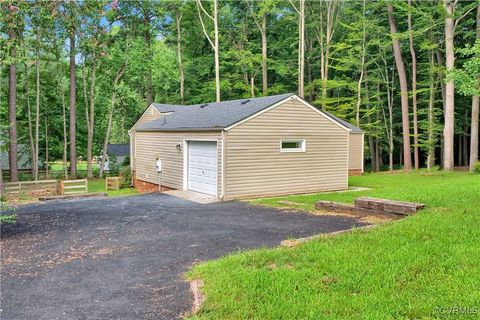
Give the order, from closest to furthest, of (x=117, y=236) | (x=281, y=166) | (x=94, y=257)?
1. (x=94, y=257)
2. (x=117, y=236)
3. (x=281, y=166)

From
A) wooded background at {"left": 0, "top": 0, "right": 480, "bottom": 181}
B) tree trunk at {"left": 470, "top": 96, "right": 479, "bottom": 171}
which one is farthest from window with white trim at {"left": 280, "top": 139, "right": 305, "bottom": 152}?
tree trunk at {"left": 470, "top": 96, "right": 479, "bottom": 171}

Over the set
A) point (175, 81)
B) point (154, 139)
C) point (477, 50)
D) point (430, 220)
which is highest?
point (175, 81)

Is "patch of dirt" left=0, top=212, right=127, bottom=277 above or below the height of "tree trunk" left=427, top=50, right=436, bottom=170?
below

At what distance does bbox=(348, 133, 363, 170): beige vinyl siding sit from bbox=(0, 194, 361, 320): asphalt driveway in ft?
45.8

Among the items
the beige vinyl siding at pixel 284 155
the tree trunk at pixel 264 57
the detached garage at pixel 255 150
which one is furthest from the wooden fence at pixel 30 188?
the tree trunk at pixel 264 57

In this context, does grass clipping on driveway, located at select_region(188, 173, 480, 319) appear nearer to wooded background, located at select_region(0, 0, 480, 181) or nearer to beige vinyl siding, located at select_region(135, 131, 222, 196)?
beige vinyl siding, located at select_region(135, 131, 222, 196)

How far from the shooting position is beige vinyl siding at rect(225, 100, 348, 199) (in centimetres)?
1266

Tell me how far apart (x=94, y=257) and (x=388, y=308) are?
4292 millimetres

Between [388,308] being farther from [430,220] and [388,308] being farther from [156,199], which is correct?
[156,199]

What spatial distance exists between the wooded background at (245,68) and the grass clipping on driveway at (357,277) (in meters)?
17.9

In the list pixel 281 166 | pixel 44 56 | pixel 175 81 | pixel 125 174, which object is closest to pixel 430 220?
pixel 281 166

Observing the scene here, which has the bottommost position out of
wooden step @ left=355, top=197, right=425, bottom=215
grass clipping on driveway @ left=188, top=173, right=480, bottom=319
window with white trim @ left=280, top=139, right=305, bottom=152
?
grass clipping on driveway @ left=188, top=173, right=480, bottom=319

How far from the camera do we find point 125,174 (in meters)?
21.3

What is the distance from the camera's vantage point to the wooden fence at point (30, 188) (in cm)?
1535
